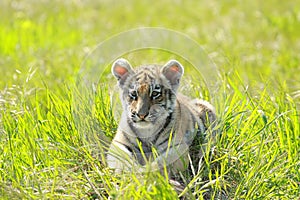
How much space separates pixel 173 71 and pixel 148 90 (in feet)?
1.13

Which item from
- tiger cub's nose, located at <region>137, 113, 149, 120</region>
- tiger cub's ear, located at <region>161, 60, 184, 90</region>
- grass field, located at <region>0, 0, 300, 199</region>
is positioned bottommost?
grass field, located at <region>0, 0, 300, 199</region>

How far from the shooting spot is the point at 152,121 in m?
4.88

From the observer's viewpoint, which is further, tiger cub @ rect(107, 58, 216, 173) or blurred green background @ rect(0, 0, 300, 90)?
blurred green background @ rect(0, 0, 300, 90)

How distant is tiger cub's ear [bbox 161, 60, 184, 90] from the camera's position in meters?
5.09

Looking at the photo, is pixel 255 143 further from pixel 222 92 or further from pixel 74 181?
pixel 74 181

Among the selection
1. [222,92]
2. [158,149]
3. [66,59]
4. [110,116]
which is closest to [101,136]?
[110,116]

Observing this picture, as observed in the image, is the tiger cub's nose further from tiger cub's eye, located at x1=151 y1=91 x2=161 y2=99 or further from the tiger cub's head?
tiger cub's eye, located at x1=151 y1=91 x2=161 y2=99

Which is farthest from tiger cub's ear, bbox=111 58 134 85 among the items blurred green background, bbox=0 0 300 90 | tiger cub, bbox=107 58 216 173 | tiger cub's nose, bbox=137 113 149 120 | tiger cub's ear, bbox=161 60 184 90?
blurred green background, bbox=0 0 300 90

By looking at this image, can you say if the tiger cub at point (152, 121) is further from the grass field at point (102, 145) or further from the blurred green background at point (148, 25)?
the blurred green background at point (148, 25)

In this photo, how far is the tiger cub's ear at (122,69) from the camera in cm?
507

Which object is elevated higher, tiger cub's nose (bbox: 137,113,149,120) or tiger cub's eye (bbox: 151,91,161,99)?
tiger cub's eye (bbox: 151,91,161,99)

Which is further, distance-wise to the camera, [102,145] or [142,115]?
[102,145]

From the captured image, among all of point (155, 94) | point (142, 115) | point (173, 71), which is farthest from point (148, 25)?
point (142, 115)

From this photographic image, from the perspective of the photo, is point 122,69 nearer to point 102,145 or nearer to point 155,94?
point 155,94
